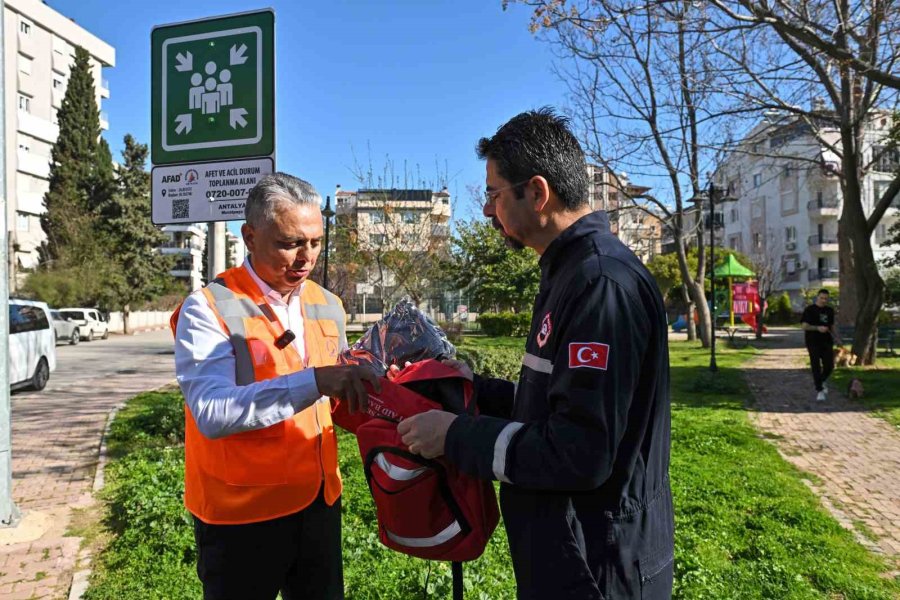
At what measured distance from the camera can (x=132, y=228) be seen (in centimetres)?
4831

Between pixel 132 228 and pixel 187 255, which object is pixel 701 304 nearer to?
pixel 132 228

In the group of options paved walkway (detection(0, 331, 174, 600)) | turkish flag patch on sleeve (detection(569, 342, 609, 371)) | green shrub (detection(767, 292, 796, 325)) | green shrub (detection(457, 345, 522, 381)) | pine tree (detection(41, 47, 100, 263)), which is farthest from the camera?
green shrub (detection(767, 292, 796, 325))

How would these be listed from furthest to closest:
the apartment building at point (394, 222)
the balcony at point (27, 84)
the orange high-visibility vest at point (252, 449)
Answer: the balcony at point (27, 84) → the apartment building at point (394, 222) → the orange high-visibility vest at point (252, 449)

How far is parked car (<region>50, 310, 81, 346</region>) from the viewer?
31609 millimetres

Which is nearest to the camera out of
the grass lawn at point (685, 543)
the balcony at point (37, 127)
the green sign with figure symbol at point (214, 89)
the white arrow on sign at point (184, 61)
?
the green sign with figure symbol at point (214, 89)

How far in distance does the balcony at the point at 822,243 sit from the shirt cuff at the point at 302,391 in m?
60.5

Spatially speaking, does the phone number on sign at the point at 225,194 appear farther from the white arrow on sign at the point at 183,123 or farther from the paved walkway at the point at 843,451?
the paved walkway at the point at 843,451

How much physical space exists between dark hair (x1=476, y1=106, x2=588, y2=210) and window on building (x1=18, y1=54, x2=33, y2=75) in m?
57.9

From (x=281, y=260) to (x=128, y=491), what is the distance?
4.90 metres

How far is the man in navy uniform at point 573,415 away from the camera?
1.62m

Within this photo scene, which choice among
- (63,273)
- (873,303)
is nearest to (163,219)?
(873,303)

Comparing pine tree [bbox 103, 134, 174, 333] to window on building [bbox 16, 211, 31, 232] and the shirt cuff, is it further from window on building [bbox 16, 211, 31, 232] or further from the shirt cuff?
the shirt cuff

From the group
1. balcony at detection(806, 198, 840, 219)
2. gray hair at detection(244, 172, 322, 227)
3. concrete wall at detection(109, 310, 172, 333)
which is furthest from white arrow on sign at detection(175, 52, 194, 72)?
balcony at detection(806, 198, 840, 219)

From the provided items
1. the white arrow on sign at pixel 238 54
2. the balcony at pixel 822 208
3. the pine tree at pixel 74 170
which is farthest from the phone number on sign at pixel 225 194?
the balcony at pixel 822 208
